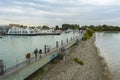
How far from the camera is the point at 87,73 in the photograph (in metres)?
24.8

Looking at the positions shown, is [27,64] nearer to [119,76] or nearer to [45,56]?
[45,56]

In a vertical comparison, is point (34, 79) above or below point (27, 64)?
below

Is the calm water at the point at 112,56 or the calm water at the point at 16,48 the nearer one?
the calm water at the point at 112,56

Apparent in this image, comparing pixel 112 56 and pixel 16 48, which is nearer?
pixel 112 56

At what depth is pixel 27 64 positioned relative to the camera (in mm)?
18219

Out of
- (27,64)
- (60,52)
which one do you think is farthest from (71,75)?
(60,52)

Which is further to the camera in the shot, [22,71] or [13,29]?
[13,29]

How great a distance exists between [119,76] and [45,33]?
5549 inches

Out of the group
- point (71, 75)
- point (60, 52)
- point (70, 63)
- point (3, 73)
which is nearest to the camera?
point (3, 73)

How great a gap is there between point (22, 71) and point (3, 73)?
7.82ft

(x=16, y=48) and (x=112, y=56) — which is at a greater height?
(x=16, y=48)

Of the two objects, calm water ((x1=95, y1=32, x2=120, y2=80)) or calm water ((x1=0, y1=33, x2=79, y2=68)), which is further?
calm water ((x1=0, y1=33, x2=79, y2=68))

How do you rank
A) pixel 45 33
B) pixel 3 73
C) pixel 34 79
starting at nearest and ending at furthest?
pixel 3 73, pixel 34 79, pixel 45 33

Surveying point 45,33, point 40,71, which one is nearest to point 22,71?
point 40,71
